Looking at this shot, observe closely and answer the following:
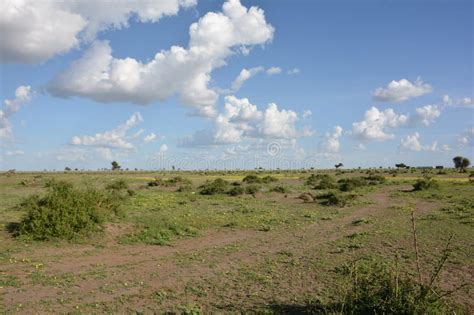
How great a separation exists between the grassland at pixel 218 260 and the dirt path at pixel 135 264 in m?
0.03

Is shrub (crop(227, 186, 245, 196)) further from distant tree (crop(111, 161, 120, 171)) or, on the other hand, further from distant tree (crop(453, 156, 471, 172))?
distant tree (crop(111, 161, 120, 171))

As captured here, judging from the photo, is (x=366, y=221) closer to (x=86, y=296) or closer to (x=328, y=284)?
(x=328, y=284)

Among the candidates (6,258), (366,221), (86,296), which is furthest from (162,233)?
(366,221)

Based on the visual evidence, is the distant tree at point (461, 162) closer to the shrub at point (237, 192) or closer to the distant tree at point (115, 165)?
the shrub at point (237, 192)

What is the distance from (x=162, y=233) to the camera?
16875 mm

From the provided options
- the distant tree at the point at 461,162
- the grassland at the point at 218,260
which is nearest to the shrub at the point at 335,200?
the grassland at the point at 218,260

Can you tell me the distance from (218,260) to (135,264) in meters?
2.62

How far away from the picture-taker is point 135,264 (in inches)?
496

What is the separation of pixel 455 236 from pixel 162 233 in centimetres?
1201

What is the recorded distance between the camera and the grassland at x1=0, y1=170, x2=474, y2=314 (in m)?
9.10

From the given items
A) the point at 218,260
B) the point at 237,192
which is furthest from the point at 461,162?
the point at 218,260

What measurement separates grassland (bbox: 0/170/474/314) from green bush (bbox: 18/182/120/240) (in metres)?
0.39

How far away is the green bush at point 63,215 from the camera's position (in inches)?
610

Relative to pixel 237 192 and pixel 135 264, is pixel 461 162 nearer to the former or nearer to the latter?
pixel 237 192
